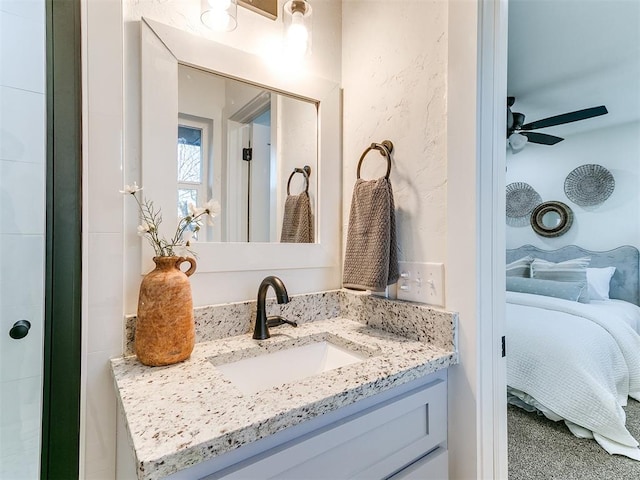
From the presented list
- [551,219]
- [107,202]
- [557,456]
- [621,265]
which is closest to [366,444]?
[107,202]

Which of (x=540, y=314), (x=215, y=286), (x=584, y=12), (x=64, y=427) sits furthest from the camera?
(x=540, y=314)

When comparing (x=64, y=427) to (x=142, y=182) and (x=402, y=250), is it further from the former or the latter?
(x=402, y=250)

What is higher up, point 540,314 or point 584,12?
point 584,12

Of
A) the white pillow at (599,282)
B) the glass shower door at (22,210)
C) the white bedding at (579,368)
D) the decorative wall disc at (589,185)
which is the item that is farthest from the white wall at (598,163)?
the glass shower door at (22,210)

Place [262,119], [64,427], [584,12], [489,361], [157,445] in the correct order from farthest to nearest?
[584,12]
[262,119]
[489,361]
[64,427]
[157,445]

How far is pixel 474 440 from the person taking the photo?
2.67 feet

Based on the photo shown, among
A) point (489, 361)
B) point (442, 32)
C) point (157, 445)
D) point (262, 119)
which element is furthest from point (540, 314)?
point (157, 445)

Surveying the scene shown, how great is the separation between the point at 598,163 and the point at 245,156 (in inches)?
146

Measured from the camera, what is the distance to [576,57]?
86.0 inches

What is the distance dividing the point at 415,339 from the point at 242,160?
79cm

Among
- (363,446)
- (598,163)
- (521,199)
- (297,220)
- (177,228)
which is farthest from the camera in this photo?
(521,199)

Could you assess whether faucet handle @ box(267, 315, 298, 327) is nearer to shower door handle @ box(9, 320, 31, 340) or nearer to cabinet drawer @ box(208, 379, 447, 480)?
cabinet drawer @ box(208, 379, 447, 480)

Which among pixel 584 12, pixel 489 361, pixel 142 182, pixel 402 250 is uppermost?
pixel 584 12

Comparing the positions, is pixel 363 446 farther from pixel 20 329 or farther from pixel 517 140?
pixel 517 140
